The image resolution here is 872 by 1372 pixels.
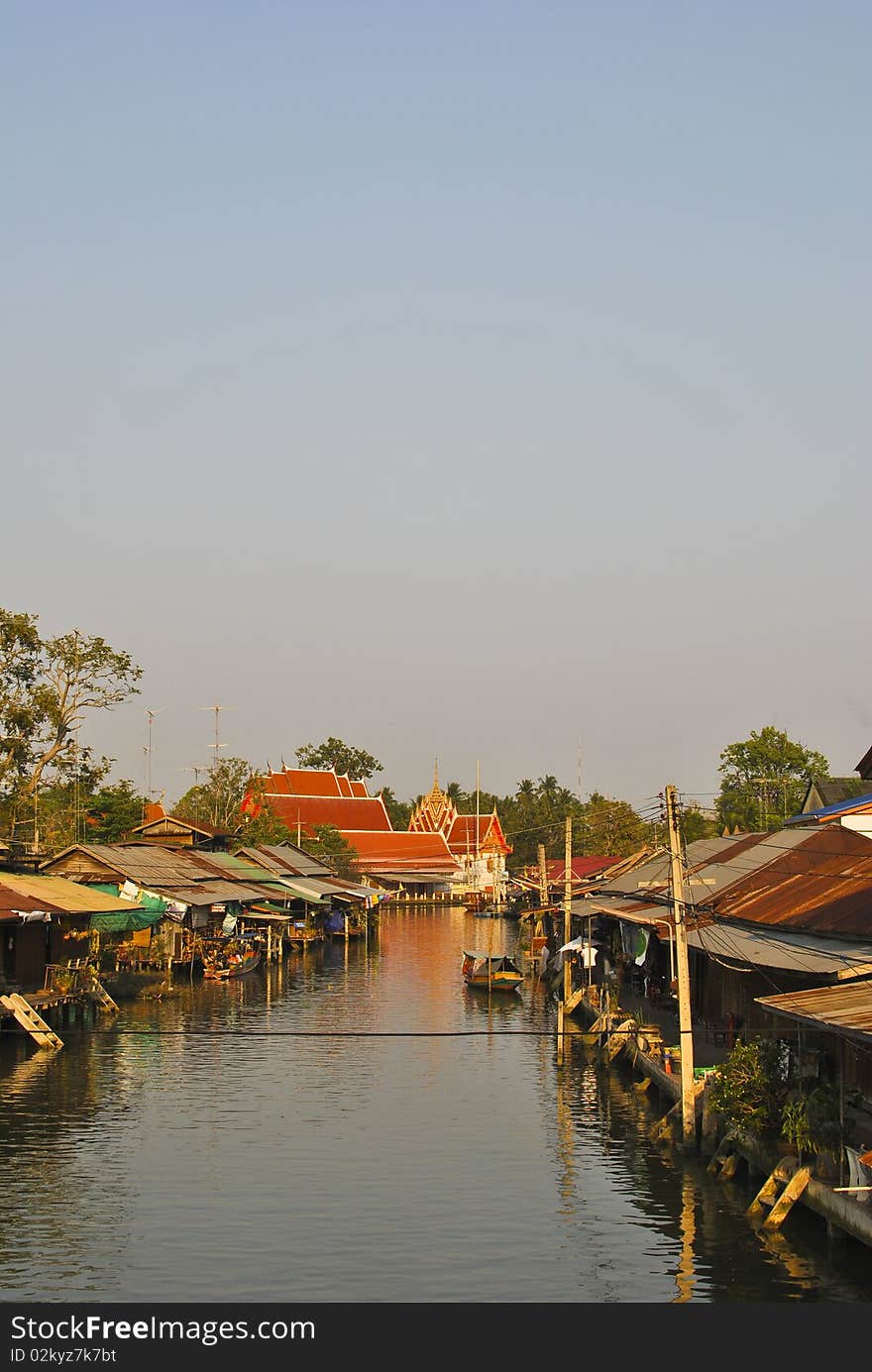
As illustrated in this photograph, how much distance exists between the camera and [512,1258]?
77.3ft

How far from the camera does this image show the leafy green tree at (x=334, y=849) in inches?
5071

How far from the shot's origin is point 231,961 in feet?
227

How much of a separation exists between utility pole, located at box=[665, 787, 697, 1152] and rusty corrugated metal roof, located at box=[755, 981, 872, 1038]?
4.73m

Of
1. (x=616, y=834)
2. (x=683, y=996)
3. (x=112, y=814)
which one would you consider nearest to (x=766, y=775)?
(x=616, y=834)

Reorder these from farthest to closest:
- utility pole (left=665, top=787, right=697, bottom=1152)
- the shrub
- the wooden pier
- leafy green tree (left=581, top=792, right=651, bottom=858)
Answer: leafy green tree (left=581, top=792, right=651, bottom=858)
the wooden pier
utility pole (left=665, top=787, right=697, bottom=1152)
the shrub

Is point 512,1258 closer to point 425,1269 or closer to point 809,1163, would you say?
point 425,1269

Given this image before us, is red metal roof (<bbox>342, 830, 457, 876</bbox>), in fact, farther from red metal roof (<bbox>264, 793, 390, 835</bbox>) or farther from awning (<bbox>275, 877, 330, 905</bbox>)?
awning (<bbox>275, 877, 330, 905</bbox>)

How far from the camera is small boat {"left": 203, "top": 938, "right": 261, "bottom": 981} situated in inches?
2596

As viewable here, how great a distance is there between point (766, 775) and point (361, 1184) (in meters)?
86.1

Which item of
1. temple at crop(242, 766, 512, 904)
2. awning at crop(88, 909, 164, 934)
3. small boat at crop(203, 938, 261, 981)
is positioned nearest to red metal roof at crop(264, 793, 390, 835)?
temple at crop(242, 766, 512, 904)

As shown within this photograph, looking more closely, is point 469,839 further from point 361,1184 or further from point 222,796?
point 361,1184

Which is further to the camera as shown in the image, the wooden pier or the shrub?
the wooden pier

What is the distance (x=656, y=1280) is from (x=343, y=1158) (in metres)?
10.00

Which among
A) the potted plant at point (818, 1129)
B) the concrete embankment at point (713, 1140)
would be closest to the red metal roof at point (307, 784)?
the concrete embankment at point (713, 1140)
